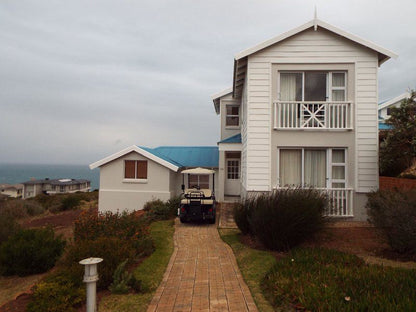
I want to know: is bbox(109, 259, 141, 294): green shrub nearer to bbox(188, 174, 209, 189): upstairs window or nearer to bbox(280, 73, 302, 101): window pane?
bbox(280, 73, 302, 101): window pane

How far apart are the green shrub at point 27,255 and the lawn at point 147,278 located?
2573 millimetres

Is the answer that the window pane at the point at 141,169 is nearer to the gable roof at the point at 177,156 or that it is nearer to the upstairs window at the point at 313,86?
the gable roof at the point at 177,156

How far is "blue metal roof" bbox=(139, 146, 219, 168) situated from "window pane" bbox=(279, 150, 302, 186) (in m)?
7.54

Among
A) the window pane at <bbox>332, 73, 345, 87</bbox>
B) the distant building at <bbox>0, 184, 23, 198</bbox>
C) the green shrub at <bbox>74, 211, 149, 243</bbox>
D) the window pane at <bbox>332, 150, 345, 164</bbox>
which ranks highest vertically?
the window pane at <bbox>332, 73, 345, 87</bbox>

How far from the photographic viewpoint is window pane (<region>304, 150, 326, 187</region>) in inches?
477

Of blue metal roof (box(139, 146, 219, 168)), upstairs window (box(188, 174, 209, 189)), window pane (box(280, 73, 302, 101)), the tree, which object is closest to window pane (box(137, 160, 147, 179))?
blue metal roof (box(139, 146, 219, 168))

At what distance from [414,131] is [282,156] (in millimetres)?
4534

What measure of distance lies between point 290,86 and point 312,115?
4.86 ft

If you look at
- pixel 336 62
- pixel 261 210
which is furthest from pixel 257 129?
pixel 261 210

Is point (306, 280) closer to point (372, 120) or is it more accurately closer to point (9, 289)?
point (9, 289)

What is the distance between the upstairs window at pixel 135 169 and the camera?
57.3ft

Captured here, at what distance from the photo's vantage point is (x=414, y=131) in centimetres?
1094

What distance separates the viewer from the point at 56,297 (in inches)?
192

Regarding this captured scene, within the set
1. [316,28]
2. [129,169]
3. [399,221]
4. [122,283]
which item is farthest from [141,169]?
[399,221]
